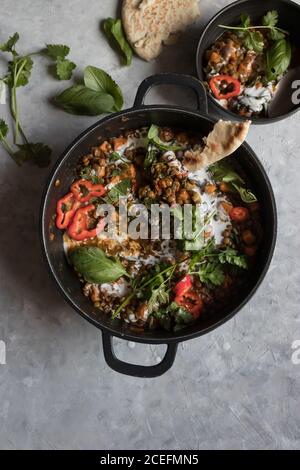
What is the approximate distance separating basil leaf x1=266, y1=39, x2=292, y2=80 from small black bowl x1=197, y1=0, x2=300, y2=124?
82 mm

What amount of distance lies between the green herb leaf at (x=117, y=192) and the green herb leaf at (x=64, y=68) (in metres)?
0.52

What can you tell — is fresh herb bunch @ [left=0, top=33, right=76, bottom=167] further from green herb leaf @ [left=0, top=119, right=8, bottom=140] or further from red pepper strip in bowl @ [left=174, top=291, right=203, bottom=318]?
red pepper strip in bowl @ [left=174, top=291, right=203, bottom=318]

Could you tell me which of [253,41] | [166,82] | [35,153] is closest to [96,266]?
[35,153]

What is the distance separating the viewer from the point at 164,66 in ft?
7.56

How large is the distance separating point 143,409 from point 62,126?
1203 mm

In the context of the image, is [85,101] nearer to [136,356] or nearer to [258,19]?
[258,19]

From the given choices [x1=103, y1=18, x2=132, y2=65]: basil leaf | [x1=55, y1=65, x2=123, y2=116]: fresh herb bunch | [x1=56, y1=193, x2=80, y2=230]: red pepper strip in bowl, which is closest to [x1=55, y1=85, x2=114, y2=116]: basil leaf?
[x1=55, y1=65, x2=123, y2=116]: fresh herb bunch

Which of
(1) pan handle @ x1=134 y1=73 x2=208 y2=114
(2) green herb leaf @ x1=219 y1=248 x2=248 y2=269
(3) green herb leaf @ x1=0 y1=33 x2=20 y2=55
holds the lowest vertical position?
(2) green herb leaf @ x1=219 y1=248 x2=248 y2=269

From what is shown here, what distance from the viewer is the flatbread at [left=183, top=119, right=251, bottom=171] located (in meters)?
1.92

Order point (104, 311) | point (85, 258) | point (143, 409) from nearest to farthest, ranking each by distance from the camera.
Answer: point (85, 258)
point (104, 311)
point (143, 409)

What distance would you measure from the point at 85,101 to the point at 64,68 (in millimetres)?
209

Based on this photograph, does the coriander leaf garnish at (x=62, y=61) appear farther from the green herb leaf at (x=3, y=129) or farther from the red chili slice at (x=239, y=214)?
the red chili slice at (x=239, y=214)

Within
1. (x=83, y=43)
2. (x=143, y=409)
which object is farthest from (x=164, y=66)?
(x=143, y=409)

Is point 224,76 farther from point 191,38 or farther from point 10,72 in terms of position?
point 10,72
